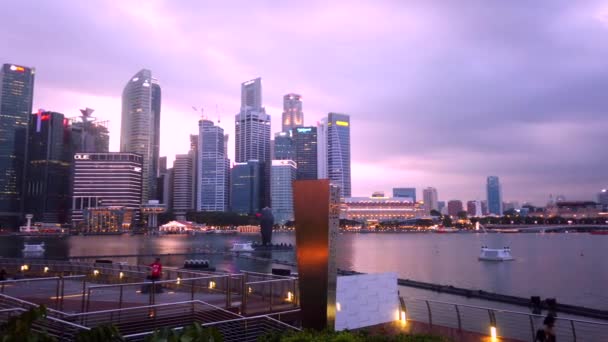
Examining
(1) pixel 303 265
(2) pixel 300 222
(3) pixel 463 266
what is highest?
(2) pixel 300 222

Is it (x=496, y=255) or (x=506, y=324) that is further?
(x=496, y=255)

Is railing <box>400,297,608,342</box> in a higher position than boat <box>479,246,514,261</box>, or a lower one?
higher

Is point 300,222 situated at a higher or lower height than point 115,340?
higher

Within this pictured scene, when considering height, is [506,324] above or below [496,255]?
above

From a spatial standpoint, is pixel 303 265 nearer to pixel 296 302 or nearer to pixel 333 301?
pixel 333 301

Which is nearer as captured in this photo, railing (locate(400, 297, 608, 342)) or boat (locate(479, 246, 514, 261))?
railing (locate(400, 297, 608, 342))

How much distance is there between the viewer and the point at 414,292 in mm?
36406

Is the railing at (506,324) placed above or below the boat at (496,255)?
above

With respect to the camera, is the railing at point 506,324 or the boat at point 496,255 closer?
the railing at point 506,324

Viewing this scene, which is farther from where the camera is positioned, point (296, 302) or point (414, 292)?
point (414, 292)

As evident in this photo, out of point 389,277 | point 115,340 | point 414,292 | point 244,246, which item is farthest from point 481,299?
point 244,246

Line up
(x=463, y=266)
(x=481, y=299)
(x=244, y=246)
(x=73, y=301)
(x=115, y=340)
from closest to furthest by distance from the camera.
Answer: (x=115, y=340) → (x=73, y=301) → (x=481, y=299) → (x=463, y=266) → (x=244, y=246)

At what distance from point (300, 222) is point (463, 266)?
60007 mm

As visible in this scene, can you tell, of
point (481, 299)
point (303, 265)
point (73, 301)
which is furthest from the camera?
point (481, 299)
